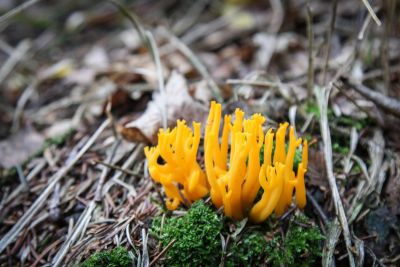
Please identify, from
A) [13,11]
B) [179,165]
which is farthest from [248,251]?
[13,11]

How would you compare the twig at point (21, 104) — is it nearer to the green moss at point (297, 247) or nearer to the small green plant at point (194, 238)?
the small green plant at point (194, 238)

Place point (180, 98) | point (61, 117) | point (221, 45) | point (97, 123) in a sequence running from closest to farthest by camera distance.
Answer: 1. point (180, 98)
2. point (97, 123)
3. point (61, 117)
4. point (221, 45)

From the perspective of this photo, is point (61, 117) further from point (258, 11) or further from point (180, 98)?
point (258, 11)

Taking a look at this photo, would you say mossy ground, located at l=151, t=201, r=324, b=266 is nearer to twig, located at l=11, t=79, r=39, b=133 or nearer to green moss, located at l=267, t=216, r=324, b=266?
green moss, located at l=267, t=216, r=324, b=266

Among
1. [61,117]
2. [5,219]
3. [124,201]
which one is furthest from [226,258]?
[61,117]

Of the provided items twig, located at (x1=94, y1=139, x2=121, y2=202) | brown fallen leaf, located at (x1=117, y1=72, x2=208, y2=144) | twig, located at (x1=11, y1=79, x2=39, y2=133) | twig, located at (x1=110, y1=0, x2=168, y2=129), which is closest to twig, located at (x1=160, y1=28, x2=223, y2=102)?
brown fallen leaf, located at (x1=117, y1=72, x2=208, y2=144)

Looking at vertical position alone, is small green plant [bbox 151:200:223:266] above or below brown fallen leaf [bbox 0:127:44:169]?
below
